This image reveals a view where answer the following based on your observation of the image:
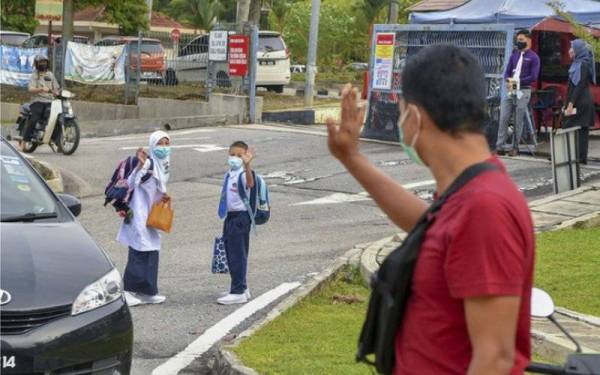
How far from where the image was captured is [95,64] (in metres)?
27.8

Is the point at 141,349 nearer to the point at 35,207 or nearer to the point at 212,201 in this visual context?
the point at 35,207

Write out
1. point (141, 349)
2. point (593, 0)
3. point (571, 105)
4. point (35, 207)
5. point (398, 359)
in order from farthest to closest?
point (593, 0) < point (571, 105) < point (141, 349) < point (35, 207) < point (398, 359)

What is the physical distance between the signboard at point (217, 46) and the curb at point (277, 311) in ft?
48.4

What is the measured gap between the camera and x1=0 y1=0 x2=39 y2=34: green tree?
3841 centimetres

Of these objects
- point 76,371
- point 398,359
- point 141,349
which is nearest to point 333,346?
point 141,349

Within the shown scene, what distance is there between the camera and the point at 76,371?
581cm

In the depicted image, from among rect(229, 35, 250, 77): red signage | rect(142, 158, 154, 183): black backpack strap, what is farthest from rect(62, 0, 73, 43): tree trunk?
rect(142, 158, 154, 183): black backpack strap

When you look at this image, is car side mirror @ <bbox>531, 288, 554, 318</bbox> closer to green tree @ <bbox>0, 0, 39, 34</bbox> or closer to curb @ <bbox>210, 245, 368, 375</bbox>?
curb @ <bbox>210, 245, 368, 375</bbox>

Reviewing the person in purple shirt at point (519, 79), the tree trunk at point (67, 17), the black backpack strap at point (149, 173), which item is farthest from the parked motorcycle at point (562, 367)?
the tree trunk at point (67, 17)

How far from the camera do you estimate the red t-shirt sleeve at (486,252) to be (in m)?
2.75

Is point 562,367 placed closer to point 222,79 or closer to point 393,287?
point 393,287

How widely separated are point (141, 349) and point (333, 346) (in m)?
1.31

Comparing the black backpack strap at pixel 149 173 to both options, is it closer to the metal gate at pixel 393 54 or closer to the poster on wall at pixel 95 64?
the metal gate at pixel 393 54

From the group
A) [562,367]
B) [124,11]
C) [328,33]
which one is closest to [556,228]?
[562,367]
